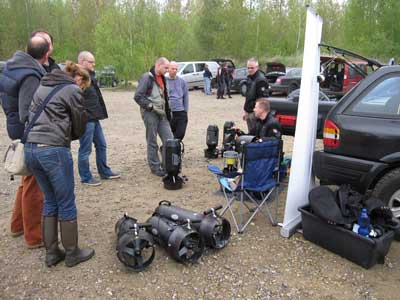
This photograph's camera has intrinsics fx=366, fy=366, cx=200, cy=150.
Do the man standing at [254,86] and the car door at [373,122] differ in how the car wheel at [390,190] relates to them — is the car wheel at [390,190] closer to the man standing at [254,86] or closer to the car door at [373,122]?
the car door at [373,122]

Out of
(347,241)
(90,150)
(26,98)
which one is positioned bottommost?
(347,241)

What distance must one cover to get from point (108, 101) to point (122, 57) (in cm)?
648

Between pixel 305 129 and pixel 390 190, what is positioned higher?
pixel 305 129

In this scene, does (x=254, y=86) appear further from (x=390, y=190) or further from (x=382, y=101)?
(x=390, y=190)

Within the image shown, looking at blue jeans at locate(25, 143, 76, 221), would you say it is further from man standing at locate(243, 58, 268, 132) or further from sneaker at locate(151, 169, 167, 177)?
man standing at locate(243, 58, 268, 132)

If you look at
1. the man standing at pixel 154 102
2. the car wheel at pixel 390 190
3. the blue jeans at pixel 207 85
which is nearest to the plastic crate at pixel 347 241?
the car wheel at pixel 390 190

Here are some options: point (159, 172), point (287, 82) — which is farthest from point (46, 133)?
point (287, 82)

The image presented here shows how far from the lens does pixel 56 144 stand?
266 cm

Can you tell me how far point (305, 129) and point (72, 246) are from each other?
2270mm

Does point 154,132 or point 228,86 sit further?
point 228,86

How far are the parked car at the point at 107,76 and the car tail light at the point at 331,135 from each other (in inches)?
751

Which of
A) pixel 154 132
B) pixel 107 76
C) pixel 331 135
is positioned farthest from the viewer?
pixel 107 76

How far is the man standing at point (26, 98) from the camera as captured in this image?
2920 millimetres

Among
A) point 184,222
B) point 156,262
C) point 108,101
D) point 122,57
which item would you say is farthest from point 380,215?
point 122,57
